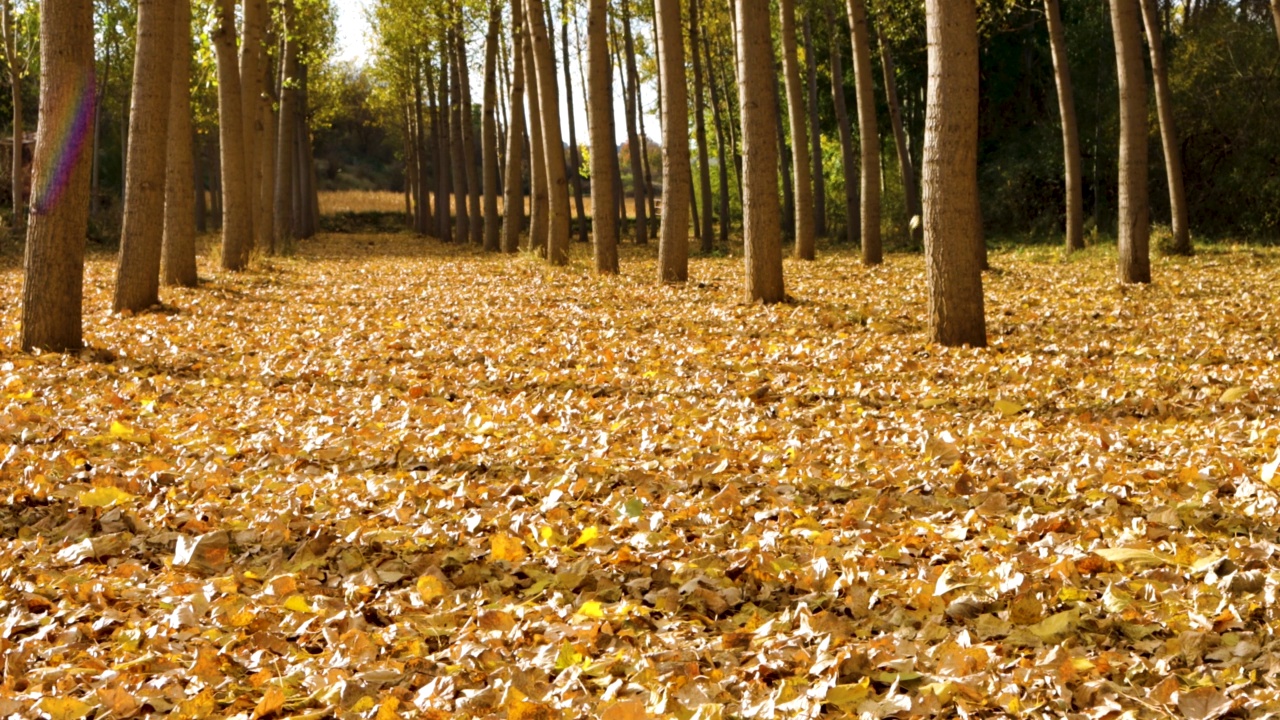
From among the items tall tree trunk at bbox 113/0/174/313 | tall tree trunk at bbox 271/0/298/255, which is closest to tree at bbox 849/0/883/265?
tall tree trunk at bbox 113/0/174/313

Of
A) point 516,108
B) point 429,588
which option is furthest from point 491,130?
point 429,588

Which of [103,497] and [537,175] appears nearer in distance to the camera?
[103,497]

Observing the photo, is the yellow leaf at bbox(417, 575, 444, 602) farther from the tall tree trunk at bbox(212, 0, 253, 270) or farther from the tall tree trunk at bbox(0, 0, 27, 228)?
the tall tree trunk at bbox(0, 0, 27, 228)

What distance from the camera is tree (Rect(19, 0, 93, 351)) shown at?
31.3 ft

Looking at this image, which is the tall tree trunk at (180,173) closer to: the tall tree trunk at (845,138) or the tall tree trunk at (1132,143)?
the tall tree trunk at (1132,143)

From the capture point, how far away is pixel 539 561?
15.5ft

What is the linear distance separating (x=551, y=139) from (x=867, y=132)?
5416 mm

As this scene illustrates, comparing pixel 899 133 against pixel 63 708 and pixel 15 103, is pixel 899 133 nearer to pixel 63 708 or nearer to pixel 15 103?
pixel 15 103

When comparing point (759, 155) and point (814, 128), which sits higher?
point (814, 128)

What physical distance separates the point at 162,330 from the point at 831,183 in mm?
31589

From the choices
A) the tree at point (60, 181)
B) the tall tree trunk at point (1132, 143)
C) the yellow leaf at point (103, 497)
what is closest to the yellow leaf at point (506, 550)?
the yellow leaf at point (103, 497)

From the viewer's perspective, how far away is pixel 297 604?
410cm

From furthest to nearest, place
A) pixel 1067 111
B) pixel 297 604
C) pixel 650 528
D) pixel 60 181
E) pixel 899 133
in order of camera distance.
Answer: pixel 899 133 < pixel 1067 111 < pixel 60 181 < pixel 650 528 < pixel 297 604

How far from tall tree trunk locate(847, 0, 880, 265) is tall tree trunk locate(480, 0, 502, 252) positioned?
9.67 meters
